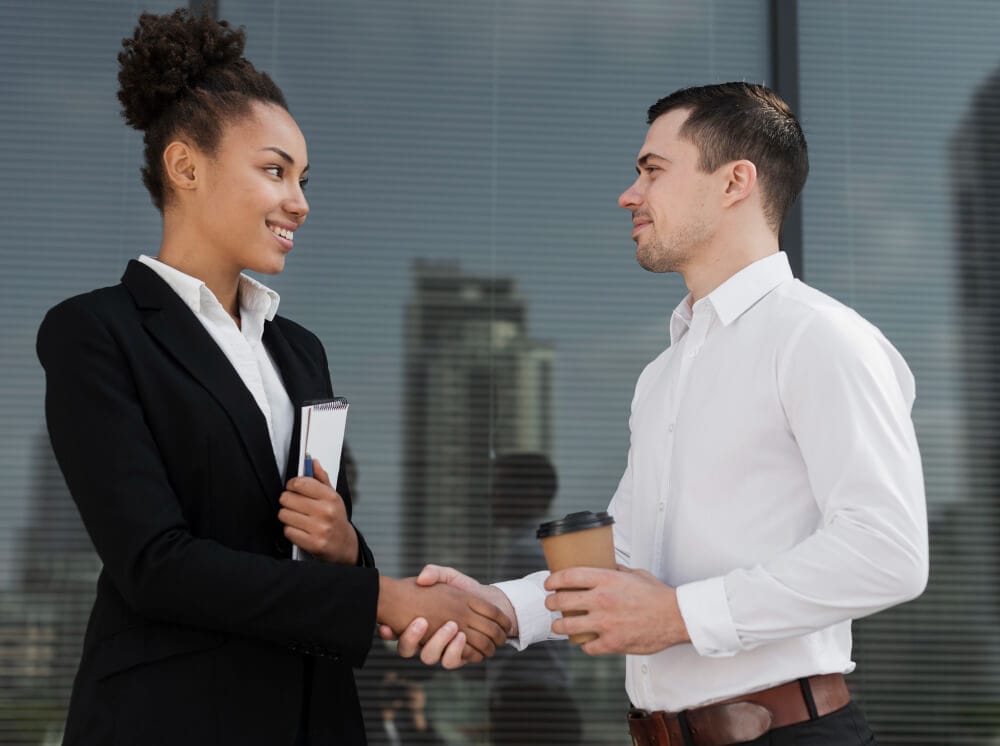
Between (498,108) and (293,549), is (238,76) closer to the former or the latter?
(293,549)

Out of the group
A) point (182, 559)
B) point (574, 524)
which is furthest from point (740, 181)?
point (182, 559)

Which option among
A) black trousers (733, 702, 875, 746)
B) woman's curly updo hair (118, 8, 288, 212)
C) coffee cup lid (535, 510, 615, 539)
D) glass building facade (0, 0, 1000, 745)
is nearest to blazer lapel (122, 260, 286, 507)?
woman's curly updo hair (118, 8, 288, 212)

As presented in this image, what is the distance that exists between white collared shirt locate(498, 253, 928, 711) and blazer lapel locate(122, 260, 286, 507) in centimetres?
68

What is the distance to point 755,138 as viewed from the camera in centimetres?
219

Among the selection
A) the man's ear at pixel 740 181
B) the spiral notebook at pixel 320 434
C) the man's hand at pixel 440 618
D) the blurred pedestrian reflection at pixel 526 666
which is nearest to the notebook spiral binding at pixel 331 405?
the spiral notebook at pixel 320 434

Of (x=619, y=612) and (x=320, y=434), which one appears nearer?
Answer: (x=619, y=612)

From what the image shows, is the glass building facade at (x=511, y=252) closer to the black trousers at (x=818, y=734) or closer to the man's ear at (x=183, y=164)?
the man's ear at (x=183, y=164)

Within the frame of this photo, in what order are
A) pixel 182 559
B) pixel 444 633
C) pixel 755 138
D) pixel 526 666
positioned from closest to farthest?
1. pixel 182 559
2. pixel 444 633
3. pixel 755 138
4. pixel 526 666

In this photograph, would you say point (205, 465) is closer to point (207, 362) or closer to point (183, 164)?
point (207, 362)

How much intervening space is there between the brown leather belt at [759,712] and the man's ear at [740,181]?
0.89 metres

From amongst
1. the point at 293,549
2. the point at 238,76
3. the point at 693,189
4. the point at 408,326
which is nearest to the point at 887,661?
the point at 408,326

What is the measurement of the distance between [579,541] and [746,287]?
613 millimetres

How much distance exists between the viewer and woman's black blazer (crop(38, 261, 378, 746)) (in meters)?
1.69

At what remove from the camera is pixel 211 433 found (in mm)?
1791
